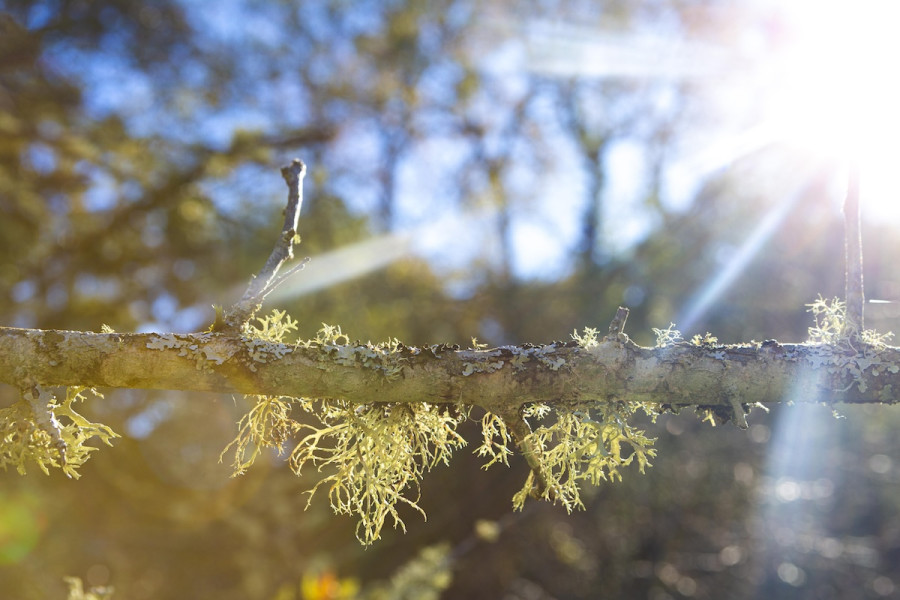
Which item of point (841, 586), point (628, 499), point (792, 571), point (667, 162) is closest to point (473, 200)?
point (667, 162)

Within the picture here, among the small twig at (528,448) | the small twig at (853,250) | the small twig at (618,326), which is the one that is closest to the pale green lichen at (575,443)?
the small twig at (528,448)

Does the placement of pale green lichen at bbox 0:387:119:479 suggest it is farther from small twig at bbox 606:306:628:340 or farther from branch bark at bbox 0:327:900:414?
small twig at bbox 606:306:628:340

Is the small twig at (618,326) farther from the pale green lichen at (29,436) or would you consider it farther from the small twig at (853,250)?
the pale green lichen at (29,436)

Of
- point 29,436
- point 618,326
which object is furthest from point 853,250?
point 29,436

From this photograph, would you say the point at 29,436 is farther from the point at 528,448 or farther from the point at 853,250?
the point at 853,250

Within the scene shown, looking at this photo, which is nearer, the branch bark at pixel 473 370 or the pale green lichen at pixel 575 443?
the branch bark at pixel 473 370

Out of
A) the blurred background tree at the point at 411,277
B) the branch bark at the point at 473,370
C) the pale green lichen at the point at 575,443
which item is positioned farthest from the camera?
the blurred background tree at the point at 411,277
